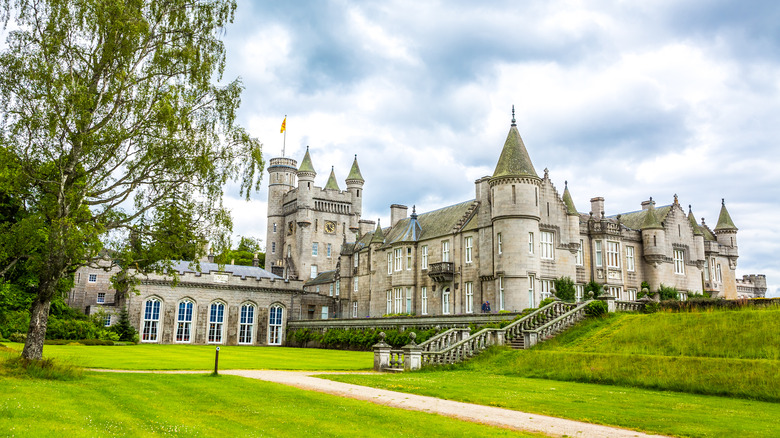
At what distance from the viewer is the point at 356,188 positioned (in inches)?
3248

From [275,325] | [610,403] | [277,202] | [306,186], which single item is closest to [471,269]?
[275,325]

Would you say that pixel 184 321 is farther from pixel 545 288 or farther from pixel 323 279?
pixel 545 288

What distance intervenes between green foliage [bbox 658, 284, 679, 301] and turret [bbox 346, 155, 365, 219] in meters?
43.7

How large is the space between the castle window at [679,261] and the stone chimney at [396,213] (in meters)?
23.7

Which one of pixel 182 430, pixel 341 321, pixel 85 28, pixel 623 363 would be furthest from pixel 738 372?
pixel 341 321

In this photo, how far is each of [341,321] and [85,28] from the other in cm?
3145

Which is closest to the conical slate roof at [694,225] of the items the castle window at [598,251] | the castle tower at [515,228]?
the castle window at [598,251]

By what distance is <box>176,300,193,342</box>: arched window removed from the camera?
172 ft

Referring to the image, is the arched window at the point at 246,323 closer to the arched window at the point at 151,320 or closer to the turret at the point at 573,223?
the arched window at the point at 151,320

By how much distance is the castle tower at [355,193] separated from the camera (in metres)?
81.3

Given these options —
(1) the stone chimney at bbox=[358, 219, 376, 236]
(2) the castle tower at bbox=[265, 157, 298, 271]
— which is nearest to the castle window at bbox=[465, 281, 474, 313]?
(1) the stone chimney at bbox=[358, 219, 376, 236]

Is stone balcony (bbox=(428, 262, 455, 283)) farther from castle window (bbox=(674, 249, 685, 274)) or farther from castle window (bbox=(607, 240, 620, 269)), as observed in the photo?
castle window (bbox=(674, 249, 685, 274))

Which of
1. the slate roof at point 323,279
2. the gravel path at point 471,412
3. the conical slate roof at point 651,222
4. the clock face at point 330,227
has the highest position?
the clock face at point 330,227

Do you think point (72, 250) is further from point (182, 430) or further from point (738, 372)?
point (738, 372)
